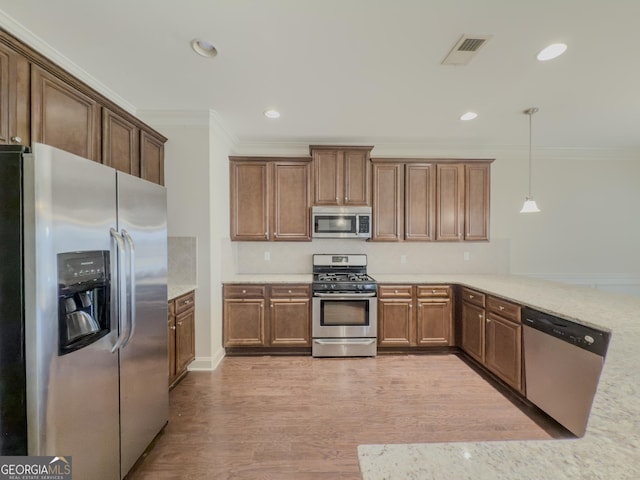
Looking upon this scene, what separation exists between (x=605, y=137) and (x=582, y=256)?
1.65 meters

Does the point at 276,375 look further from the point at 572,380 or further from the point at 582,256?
the point at 582,256

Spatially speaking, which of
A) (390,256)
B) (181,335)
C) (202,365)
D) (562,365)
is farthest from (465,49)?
(202,365)

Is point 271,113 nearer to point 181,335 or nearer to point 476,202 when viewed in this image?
point 181,335

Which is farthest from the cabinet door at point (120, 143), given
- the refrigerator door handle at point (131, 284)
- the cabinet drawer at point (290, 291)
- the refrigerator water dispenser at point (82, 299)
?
the cabinet drawer at point (290, 291)

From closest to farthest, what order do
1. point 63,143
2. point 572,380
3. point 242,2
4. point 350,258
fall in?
point 242,2, point 63,143, point 572,380, point 350,258

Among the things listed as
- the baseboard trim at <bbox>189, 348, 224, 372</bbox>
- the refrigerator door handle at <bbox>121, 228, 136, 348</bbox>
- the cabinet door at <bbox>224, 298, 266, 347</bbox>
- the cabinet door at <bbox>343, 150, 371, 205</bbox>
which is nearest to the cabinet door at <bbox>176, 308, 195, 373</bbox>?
the baseboard trim at <bbox>189, 348, 224, 372</bbox>

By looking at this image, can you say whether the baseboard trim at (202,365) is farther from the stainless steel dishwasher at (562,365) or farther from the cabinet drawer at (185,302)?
the stainless steel dishwasher at (562,365)

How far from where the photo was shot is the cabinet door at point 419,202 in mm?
3676

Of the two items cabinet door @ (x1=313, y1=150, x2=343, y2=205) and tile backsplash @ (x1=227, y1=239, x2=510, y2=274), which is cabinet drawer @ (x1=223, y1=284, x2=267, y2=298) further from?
cabinet door @ (x1=313, y1=150, x2=343, y2=205)

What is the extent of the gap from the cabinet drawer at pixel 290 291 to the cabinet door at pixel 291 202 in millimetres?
660

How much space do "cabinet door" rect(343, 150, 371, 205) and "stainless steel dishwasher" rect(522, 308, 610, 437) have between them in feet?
6.97

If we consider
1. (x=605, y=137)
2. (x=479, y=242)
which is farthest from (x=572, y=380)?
(x=605, y=137)

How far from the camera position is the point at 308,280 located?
3.38 metres

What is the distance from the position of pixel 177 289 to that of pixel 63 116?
159 centimetres
